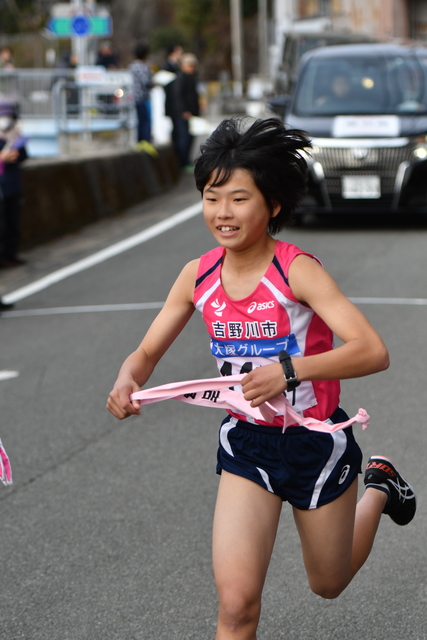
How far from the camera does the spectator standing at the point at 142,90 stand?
1780 centimetres

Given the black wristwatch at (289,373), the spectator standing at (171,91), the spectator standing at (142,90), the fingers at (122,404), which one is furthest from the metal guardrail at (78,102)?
the black wristwatch at (289,373)

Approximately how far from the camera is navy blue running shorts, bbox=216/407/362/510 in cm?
295

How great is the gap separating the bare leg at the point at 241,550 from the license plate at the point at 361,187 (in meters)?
9.22

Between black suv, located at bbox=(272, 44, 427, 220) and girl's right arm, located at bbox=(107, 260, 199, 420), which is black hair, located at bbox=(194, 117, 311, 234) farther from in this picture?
black suv, located at bbox=(272, 44, 427, 220)

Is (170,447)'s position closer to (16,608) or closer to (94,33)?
(16,608)

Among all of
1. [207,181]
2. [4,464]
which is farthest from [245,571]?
[207,181]

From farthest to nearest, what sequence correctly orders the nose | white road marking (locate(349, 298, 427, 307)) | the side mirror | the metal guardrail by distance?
1. the metal guardrail
2. the side mirror
3. white road marking (locate(349, 298, 427, 307))
4. the nose

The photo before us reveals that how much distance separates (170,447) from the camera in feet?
18.0

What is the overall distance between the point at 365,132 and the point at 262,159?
948 cm

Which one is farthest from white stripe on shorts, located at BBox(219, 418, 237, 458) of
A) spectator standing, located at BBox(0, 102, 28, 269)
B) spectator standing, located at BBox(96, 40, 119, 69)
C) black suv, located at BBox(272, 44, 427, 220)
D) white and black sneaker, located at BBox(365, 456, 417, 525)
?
spectator standing, located at BBox(96, 40, 119, 69)

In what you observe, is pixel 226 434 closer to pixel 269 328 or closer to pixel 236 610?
pixel 269 328

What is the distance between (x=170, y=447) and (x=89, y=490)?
0.69 metres

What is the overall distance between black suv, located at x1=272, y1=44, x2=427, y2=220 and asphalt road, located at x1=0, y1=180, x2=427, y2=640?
2.45m

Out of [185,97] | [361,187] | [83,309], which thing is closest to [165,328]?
[83,309]
